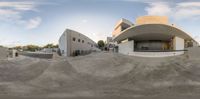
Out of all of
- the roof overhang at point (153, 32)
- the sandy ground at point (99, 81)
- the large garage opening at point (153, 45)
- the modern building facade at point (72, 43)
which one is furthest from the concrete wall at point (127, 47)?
the sandy ground at point (99, 81)

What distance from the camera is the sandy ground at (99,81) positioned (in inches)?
586

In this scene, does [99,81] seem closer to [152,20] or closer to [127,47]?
[152,20]

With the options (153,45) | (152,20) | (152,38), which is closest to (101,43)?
(153,45)

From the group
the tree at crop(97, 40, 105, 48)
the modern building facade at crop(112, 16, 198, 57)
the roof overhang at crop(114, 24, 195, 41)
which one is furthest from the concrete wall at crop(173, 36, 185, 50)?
the tree at crop(97, 40, 105, 48)

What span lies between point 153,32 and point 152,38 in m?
4.74

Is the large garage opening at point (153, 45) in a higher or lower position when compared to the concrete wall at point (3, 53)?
higher

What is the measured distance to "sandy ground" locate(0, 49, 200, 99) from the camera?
14.9 m

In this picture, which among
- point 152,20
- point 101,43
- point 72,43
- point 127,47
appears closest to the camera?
point 152,20

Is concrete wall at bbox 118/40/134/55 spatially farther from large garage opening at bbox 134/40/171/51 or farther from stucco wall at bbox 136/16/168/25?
stucco wall at bbox 136/16/168/25

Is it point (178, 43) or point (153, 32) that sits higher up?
point (153, 32)

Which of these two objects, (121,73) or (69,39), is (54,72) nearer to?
(121,73)

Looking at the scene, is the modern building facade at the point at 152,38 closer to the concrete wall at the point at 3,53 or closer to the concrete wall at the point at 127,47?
the concrete wall at the point at 127,47

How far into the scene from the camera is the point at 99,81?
1998cm

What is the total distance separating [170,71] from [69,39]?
2880 centimetres
